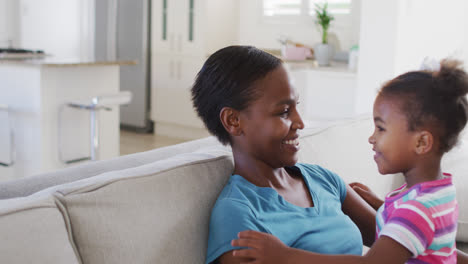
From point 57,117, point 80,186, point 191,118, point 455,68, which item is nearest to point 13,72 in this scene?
point 57,117

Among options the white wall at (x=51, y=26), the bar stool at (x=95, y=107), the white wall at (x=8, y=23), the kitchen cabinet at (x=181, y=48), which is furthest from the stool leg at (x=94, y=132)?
the white wall at (x=51, y=26)

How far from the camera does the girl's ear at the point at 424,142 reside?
973mm

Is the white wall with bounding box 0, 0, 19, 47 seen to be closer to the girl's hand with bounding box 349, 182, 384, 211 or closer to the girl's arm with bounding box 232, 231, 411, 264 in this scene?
the girl's hand with bounding box 349, 182, 384, 211

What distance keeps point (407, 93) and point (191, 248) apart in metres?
0.50

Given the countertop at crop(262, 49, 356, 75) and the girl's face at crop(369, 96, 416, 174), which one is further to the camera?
the countertop at crop(262, 49, 356, 75)

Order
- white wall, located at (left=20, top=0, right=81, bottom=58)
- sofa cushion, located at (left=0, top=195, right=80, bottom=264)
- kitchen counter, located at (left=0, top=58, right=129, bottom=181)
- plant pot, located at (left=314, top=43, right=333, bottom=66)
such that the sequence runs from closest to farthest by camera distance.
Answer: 1. sofa cushion, located at (left=0, top=195, right=80, bottom=264)
2. kitchen counter, located at (left=0, top=58, right=129, bottom=181)
3. plant pot, located at (left=314, top=43, right=333, bottom=66)
4. white wall, located at (left=20, top=0, right=81, bottom=58)

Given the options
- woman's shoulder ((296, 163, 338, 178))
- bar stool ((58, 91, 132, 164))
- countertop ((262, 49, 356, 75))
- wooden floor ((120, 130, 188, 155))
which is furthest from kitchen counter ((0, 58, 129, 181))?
woman's shoulder ((296, 163, 338, 178))

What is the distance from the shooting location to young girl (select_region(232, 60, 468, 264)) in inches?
35.5

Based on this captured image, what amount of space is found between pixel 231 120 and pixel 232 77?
92 mm

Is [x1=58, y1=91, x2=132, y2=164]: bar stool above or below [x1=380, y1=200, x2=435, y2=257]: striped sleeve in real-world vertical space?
below

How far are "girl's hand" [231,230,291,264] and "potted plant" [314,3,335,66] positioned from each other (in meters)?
3.96

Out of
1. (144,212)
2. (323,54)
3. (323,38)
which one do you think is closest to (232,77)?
(144,212)

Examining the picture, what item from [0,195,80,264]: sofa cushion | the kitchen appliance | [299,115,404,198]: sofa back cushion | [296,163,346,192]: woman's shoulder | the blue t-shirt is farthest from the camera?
the kitchen appliance

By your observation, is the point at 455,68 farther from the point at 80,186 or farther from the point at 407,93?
the point at 80,186
